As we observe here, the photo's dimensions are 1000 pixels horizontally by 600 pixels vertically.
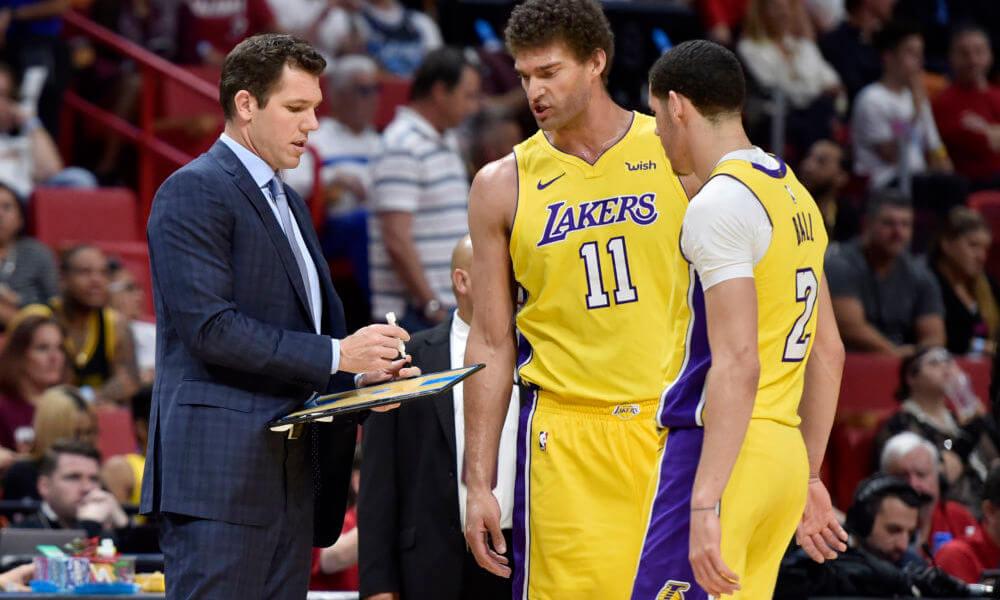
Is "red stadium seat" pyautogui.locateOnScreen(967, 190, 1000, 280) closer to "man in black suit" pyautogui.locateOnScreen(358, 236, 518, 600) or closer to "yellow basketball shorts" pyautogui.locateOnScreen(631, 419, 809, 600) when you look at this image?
"man in black suit" pyautogui.locateOnScreen(358, 236, 518, 600)

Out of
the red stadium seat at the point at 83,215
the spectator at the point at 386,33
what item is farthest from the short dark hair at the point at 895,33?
the red stadium seat at the point at 83,215

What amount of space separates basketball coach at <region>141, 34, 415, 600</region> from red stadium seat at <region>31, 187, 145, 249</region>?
6.17m

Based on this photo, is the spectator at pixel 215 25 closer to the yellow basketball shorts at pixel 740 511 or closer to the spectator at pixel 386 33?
the spectator at pixel 386 33

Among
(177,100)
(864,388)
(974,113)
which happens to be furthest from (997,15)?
(177,100)

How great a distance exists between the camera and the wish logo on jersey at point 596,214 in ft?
15.6

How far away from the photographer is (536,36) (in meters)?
4.77

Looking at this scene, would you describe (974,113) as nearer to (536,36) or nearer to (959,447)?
(959,447)

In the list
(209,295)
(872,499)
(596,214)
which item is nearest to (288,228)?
(209,295)

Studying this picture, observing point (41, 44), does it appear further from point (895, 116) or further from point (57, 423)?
point (895, 116)

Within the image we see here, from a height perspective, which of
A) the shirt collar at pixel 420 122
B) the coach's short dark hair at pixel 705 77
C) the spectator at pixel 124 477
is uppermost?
the shirt collar at pixel 420 122

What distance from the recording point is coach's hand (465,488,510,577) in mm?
4691

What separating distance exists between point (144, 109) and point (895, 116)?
5765 mm

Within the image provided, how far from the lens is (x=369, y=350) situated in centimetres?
442

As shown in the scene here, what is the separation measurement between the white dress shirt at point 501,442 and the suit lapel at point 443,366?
0.05 feet
